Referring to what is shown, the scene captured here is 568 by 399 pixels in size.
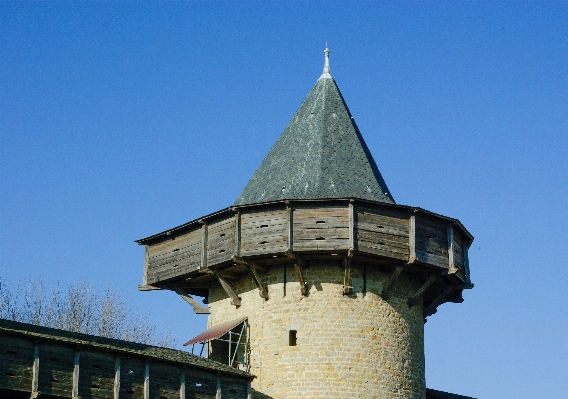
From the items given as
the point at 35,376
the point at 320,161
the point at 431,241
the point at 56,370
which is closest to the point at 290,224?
the point at 320,161

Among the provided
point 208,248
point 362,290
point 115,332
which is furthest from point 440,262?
point 115,332

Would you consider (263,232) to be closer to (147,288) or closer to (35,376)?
(147,288)

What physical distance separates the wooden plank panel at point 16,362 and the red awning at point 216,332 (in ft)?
15.3

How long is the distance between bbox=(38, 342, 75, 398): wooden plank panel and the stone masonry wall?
428 centimetres

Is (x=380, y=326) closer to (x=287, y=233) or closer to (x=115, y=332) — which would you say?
(x=287, y=233)

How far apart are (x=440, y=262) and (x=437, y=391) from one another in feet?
14.0

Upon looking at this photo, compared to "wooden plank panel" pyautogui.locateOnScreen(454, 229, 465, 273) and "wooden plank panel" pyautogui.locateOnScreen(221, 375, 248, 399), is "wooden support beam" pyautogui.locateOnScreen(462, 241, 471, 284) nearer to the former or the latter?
"wooden plank panel" pyautogui.locateOnScreen(454, 229, 465, 273)

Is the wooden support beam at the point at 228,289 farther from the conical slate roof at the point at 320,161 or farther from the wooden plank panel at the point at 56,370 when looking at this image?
the wooden plank panel at the point at 56,370

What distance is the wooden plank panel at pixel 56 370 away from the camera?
15648 millimetres

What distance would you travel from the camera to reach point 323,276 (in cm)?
1908

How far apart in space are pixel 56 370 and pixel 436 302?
343 inches

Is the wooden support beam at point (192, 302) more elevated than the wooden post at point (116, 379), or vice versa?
the wooden support beam at point (192, 302)

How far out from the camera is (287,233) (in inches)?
741

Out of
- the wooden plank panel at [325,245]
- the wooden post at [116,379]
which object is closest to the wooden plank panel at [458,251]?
the wooden plank panel at [325,245]
